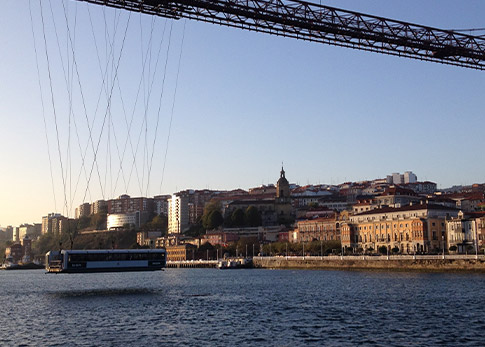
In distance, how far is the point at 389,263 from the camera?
75000 mm

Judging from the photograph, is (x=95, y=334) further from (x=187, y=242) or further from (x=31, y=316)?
(x=187, y=242)

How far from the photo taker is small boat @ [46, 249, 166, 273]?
47.9m

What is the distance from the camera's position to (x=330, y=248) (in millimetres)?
107375

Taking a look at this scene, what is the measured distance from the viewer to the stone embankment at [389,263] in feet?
210

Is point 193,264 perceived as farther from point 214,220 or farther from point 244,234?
point 214,220

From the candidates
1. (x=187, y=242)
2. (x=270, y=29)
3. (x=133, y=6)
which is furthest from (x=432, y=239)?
(x=187, y=242)

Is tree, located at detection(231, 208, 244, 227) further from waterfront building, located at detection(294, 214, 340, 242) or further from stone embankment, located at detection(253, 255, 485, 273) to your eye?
stone embankment, located at detection(253, 255, 485, 273)

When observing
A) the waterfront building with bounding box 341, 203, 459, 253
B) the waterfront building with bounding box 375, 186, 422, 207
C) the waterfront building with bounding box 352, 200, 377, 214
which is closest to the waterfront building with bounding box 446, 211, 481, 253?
the waterfront building with bounding box 341, 203, 459, 253

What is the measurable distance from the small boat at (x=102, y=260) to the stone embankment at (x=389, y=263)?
31160 millimetres

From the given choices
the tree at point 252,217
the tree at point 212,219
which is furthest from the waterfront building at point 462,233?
the tree at point 212,219

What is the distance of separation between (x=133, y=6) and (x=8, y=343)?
16.2 meters

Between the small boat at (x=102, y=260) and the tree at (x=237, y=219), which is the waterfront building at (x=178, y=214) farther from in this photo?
the small boat at (x=102, y=260)

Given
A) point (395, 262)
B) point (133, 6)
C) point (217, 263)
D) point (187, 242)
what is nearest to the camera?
point (133, 6)

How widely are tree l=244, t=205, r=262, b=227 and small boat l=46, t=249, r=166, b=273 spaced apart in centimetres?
10224
